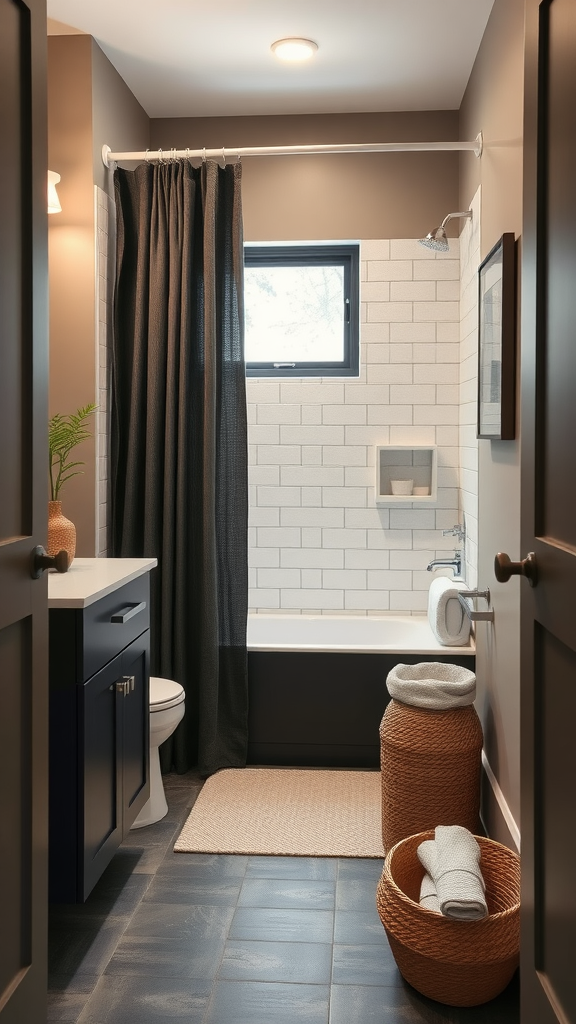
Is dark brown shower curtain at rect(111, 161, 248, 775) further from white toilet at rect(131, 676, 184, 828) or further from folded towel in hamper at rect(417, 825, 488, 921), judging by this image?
folded towel in hamper at rect(417, 825, 488, 921)

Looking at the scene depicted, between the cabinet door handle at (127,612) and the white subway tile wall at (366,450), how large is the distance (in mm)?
1578

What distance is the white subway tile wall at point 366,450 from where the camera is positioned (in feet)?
14.3

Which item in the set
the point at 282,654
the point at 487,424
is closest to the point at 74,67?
the point at 487,424

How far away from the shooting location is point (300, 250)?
175 inches

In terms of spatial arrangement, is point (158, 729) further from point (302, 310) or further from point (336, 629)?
point (302, 310)

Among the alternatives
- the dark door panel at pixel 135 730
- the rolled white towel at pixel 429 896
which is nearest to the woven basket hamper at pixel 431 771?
the rolled white towel at pixel 429 896

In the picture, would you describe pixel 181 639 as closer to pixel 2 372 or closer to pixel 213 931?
pixel 213 931

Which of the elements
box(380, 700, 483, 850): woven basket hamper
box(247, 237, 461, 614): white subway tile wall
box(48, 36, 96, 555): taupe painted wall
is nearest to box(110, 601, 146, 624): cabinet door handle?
box(48, 36, 96, 555): taupe painted wall

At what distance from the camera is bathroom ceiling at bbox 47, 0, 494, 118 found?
3.33 meters

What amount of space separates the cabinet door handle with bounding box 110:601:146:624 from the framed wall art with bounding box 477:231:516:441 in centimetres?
127

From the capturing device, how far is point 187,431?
383 cm

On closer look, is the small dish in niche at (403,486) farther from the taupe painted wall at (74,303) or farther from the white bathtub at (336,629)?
the taupe painted wall at (74,303)

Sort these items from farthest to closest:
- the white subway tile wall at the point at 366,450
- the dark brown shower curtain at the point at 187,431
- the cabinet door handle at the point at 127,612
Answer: the white subway tile wall at the point at 366,450 < the dark brown shower curtain at the point at 187,431 < the cabinet door handle at the point at 127,612

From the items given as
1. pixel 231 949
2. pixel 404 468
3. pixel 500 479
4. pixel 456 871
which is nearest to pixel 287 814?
pixel 231 949
